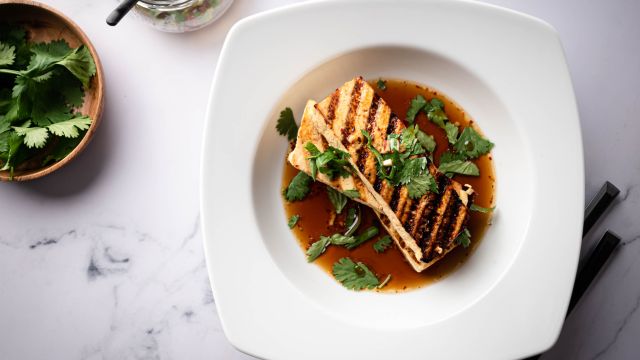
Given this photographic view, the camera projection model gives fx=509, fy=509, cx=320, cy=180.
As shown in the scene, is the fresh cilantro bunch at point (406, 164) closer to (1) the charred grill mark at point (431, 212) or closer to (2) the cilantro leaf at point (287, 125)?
(1) the charred grill mark at point (431, 212)

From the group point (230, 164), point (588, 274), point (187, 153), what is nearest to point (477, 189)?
point (588, 274)

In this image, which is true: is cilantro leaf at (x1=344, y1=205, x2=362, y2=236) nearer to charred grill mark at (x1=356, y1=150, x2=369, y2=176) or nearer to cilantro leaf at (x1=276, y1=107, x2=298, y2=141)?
charred grill mark at (x1=356, y1=150, x2=369, y2=176)

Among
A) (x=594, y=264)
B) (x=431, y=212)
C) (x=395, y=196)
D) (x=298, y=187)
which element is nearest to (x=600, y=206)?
(x=594, y=264)

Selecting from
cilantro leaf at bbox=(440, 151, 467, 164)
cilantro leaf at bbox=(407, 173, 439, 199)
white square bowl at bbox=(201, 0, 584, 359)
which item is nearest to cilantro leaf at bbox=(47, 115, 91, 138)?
white square bowl at bbox=(201, 0, 584, 359)

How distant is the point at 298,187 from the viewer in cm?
361

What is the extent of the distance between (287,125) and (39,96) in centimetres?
167

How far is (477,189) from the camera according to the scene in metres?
3.62

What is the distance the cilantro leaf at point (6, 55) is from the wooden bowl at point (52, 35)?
0.77ft

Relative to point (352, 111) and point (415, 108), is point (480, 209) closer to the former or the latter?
point (415, 108)

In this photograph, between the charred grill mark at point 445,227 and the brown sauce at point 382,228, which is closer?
the charred grill mark at point 445,227

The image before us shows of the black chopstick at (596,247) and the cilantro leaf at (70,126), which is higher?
the black chopstick at (596,247)

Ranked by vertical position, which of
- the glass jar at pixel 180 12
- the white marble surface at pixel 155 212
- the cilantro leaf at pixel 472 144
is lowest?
the white marble surface at pixel 155 212

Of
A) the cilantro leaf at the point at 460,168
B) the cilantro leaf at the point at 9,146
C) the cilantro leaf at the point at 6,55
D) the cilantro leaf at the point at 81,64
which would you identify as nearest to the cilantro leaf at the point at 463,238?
the cilantro leaf at the point at 460,168

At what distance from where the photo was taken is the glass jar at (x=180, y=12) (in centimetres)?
339
